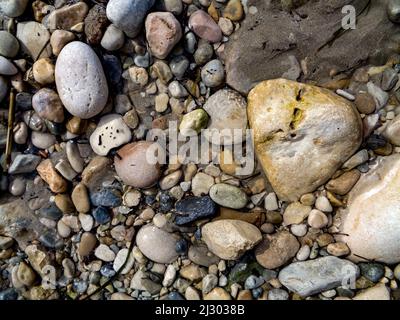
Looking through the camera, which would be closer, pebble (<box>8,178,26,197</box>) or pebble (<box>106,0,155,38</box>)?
pebble (<box>106,0,155,38</box>)

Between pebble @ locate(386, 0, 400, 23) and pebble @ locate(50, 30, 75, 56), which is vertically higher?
pebble @ locate(386, 0, 400, 23)

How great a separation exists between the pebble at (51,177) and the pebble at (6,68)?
0.64m

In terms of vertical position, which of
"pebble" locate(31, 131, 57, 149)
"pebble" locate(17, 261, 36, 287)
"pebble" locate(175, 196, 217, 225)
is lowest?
"pebble" locate(17, 261, 36, 287)

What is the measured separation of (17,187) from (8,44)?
0.98m

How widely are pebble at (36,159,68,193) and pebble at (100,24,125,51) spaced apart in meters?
0.90

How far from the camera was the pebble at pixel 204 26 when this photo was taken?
2725 millimetres

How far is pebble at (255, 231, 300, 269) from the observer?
268 cm

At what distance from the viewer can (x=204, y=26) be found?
2725mm

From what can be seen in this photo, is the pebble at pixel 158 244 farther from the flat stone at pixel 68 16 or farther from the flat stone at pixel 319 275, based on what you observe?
the flat stone at pixel 68 16

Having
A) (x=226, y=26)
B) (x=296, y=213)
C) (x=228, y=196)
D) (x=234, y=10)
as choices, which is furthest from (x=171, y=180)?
(x=234, y=10)

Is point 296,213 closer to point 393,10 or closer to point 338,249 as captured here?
point 338,249

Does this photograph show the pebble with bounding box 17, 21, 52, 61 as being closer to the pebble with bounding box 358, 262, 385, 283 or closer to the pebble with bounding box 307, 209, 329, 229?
the pebble with bounding box 307, 209, 329, 229

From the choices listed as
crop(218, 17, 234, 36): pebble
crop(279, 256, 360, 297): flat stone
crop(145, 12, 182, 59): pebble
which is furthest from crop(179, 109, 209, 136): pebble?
crop(279, 256, 360, 297): flat stone
